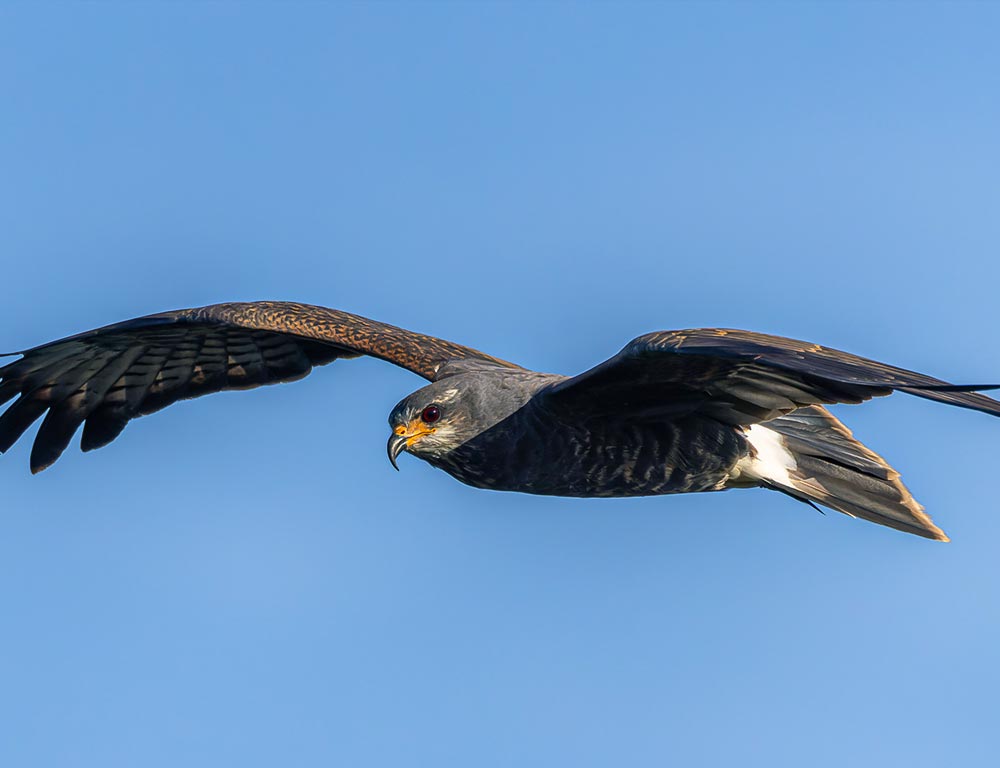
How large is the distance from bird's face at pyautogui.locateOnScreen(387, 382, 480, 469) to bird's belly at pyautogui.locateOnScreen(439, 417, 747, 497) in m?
0.09

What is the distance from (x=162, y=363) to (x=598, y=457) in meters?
3.63

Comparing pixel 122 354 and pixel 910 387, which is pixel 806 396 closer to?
pixel 910 387

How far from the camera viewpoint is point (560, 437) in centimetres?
798

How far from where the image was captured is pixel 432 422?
8055 mm

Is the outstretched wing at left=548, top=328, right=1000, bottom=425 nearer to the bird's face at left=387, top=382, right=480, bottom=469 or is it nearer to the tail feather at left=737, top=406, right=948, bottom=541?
the bird's face at left=387, top=382, right=480, bottom=469

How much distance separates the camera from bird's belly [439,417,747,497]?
8.02 meters

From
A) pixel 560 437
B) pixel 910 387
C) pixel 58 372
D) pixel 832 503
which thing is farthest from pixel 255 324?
pixel 910 387

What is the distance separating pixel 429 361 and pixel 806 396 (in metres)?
2.85

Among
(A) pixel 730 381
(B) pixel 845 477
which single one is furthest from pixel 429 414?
(B) pixel 845 477

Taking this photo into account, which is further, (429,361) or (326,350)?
(326,350)

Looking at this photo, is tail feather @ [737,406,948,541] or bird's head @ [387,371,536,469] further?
tail feather @ [737,406,948,541]

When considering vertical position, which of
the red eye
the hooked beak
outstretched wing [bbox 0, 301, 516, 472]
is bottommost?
the hooked beak

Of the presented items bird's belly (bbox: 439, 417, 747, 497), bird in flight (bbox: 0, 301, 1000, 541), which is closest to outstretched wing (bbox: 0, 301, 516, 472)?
bird in flight (bbox: 0, 301, 1000, 541)

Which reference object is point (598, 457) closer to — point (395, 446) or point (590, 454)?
point (590, 454)
